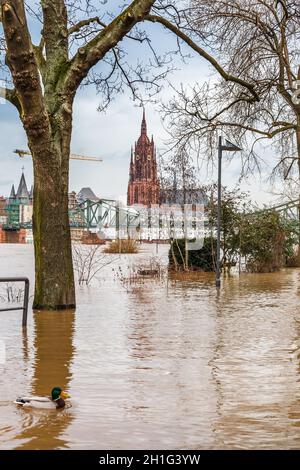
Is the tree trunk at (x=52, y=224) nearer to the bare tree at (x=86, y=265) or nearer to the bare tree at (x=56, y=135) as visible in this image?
the bare tree at (x=56, y=135)

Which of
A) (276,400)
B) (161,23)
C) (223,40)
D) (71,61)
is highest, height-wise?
(223,40)

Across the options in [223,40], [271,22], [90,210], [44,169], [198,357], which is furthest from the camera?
[90,210]

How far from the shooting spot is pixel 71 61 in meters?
13.5

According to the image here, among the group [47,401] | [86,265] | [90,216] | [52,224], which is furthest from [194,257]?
[90,216]

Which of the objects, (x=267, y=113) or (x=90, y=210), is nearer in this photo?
(x=267, y=113)

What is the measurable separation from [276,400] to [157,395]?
3.41ft

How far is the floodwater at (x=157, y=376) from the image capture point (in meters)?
5.30

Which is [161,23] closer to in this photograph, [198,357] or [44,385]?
[198,357]

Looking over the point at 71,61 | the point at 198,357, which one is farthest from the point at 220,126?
the point at 198,357

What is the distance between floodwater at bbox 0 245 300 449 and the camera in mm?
5305

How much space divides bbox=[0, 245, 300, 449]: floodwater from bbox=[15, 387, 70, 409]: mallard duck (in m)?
0.06

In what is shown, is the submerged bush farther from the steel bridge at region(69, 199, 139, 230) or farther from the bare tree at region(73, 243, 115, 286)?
the steel bridge at region(69, 199, 139, 230)

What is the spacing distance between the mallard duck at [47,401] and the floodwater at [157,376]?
6 centimetres

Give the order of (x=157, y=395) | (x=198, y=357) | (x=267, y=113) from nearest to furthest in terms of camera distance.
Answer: (x=157, y=395) → (x=198, y=357) → (x=267, y=113)
